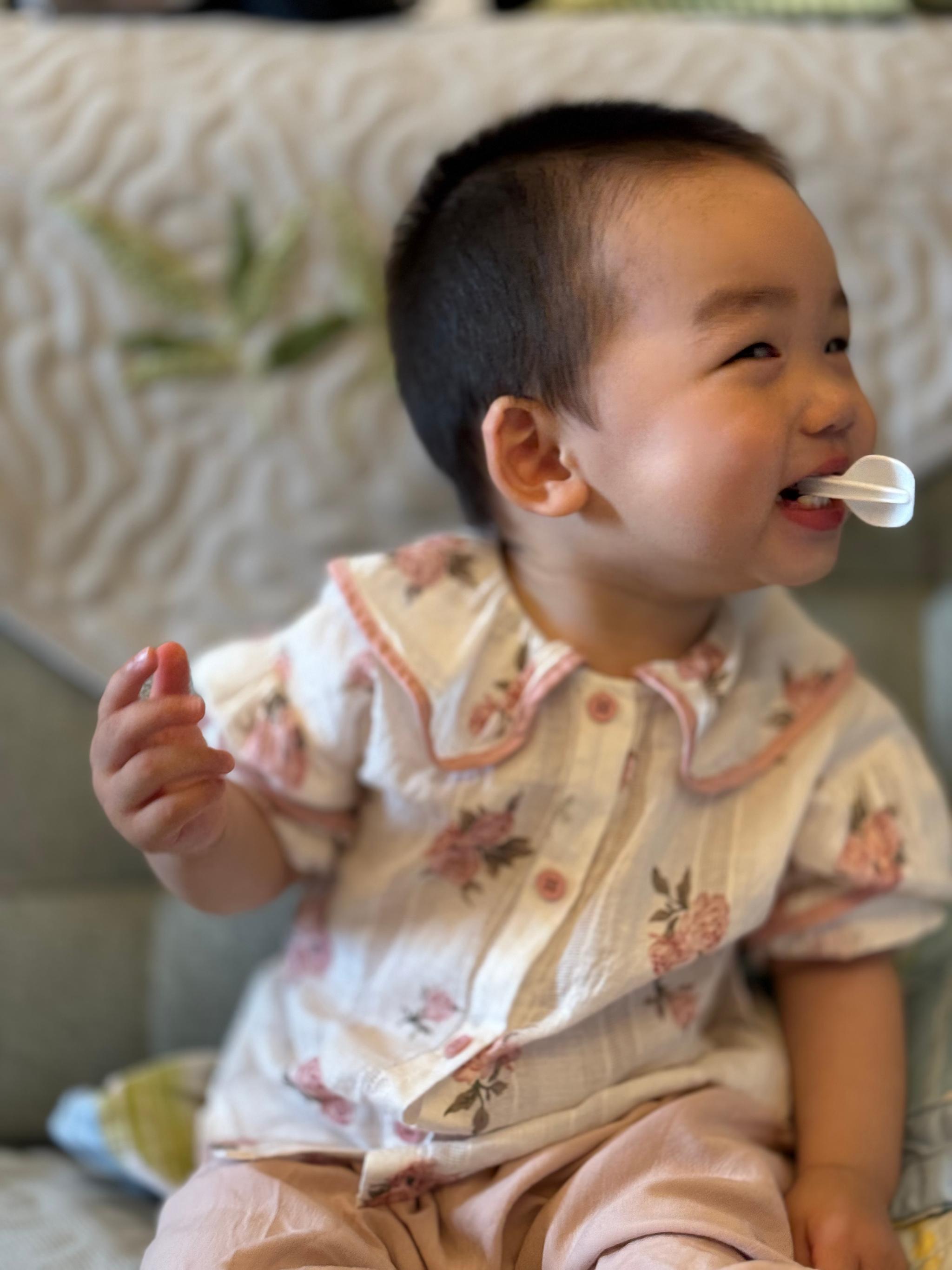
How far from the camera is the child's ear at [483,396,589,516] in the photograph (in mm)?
777

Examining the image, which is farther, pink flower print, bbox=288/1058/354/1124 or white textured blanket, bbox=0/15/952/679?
white textured blanket, bbox=0/15/952/679

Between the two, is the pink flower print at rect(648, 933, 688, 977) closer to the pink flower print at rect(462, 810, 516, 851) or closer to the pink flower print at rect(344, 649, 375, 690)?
the pink flower print at rect(462, 810, 516, 851)

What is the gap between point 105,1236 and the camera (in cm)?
83

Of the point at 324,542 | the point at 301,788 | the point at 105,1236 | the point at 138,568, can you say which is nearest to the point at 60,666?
the point at 138,568

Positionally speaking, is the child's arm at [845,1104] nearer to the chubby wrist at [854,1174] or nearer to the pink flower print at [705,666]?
the chubby wrist at [854,1174]

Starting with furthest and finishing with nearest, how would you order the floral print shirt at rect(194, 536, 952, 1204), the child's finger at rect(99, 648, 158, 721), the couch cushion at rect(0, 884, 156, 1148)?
the couch cushion at rect(0, 884, 156, 1148) < the floral print shirt at rect(194, 536, 952, 1204) < the child's finger at rect(99, 648, 158, 721)

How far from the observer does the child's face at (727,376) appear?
72 centimetres

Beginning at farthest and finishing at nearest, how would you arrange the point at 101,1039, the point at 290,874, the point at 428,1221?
the point at 101,1039
the point at 290,874
the point at 428,1221

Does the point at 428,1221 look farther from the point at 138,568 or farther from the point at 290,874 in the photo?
the point at 138,568

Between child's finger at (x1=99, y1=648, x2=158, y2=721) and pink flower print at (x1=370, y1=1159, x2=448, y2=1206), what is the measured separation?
32cm

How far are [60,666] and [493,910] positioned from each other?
0.47m

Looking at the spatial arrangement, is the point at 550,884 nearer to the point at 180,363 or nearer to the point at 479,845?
the point at 479,845

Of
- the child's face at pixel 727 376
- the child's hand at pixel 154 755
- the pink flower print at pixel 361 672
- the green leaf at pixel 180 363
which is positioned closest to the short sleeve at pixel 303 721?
the pink flower print at pixel 361 672

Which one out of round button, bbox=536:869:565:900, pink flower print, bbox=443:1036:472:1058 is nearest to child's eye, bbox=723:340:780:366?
round button, bbox=536:869:565:900
